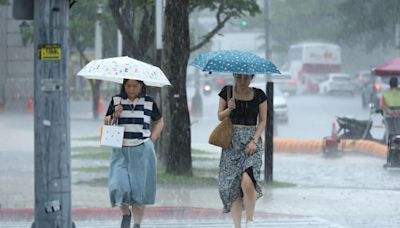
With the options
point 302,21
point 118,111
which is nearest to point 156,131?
point 118,111

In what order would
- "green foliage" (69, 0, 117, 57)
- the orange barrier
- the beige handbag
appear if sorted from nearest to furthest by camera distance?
1. the beige handbag
2. the orange barrier
3. "green foliage" (69, 0, 117, 57)

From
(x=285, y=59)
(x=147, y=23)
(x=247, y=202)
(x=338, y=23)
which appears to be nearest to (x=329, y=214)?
(x=247, y=202)

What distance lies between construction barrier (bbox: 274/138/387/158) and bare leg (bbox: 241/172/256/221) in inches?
525

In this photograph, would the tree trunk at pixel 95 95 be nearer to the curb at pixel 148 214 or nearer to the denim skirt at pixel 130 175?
the curb at pixel 148 214

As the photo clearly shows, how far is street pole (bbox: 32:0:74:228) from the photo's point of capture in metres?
8.06

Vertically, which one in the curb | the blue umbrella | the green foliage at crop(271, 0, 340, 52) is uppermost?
the green foliage at crop(271, 0, 340, 52)

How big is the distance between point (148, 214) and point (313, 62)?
218 feet

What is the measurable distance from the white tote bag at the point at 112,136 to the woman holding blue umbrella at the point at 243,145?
100cm

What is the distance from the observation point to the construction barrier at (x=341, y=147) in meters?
24.1

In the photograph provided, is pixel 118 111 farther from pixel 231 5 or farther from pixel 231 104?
pixel 231 5

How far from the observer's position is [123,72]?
1039 cm

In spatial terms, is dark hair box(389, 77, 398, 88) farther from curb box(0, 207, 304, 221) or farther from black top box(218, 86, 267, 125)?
black top box(218, 86, 267, 125)

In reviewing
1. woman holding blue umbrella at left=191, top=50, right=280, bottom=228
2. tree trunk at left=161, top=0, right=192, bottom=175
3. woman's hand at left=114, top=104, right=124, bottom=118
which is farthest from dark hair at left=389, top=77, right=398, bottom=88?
woman's hand at left=114, top=104, right=124, bottom=118

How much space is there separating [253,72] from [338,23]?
64211 millimetres
